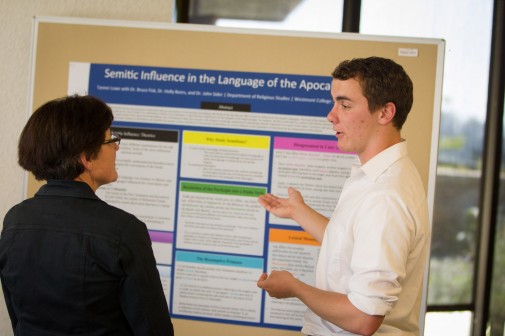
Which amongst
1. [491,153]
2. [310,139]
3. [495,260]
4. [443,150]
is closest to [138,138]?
[310,139]

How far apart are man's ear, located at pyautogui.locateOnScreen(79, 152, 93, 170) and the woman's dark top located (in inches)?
2.4

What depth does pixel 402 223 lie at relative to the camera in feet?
4.49

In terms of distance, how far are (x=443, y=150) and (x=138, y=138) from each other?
184 cm

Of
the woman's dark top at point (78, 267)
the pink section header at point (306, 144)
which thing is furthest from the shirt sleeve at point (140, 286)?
the pink section header at point (306, 144)

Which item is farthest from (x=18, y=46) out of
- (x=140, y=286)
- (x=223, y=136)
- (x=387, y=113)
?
(x=387, y=113)

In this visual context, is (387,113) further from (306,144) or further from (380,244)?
(306,144)

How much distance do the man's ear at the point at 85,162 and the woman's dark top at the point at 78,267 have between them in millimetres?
60

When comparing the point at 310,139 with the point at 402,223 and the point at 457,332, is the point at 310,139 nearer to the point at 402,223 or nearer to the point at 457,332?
the point at 402,223

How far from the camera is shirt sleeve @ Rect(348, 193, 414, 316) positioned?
1.33m

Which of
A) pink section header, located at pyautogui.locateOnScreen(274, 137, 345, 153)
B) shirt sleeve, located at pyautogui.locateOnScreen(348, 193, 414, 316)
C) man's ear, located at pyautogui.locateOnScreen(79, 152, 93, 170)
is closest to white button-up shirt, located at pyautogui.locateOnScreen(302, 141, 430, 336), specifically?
shirt sleeve, located at pyautogui.locateOnScreen(348, 193, 414, 316)

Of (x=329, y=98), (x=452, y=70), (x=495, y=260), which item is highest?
(x=452, y=70)

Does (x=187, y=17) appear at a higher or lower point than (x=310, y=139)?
higher

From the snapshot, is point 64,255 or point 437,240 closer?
point 64,255

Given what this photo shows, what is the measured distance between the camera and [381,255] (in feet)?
4.35
